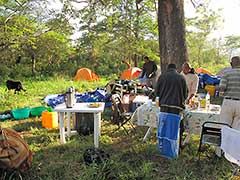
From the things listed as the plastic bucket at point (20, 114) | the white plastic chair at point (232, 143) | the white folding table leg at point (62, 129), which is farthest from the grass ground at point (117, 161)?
the plastic bucket at point (20, 114)

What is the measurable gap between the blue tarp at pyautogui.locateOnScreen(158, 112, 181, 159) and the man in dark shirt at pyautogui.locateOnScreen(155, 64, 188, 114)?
100 millimetres

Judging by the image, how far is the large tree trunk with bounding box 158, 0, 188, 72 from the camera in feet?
20.0

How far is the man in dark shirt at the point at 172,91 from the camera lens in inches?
145

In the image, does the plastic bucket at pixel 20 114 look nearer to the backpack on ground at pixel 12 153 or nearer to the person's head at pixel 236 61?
the backpack on ground at pixel 12 153

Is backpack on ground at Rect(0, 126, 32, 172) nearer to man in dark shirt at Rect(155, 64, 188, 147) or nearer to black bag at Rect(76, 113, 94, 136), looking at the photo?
black bag at Rect(76, 113, 94, 136)

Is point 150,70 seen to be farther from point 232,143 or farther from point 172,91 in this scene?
point 232,143

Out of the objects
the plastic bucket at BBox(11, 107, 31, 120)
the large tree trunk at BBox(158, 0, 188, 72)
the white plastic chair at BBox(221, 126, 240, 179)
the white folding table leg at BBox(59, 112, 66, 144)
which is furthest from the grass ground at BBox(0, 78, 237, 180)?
the large tree trunk at BBox(158, 0, 188, 72)

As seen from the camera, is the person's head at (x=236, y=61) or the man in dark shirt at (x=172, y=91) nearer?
the person's head at (x=236, y=61)

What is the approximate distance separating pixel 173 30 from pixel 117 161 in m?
3.55

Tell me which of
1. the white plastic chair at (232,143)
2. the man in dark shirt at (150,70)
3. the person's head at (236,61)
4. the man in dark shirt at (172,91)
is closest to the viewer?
the white plastic chair at (232,143)

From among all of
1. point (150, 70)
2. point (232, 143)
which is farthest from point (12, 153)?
point (150, 70)

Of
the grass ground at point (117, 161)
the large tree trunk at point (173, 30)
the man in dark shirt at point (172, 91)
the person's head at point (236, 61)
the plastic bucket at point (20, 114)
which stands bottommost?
the grass ground at point (117, 161)

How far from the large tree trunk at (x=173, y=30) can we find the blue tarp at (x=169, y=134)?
8.33ft

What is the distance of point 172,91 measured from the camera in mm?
3707
